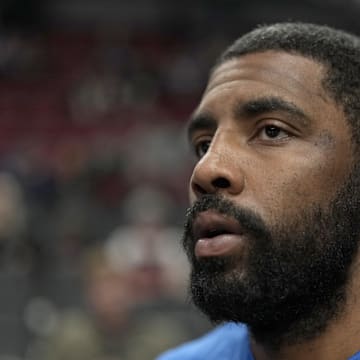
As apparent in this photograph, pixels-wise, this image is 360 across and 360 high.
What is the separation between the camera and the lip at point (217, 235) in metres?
1.61

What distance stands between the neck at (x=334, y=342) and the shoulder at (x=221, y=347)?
0.18m

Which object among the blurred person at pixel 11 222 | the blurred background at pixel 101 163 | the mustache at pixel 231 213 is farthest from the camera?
the blurred person at pixel 11 222

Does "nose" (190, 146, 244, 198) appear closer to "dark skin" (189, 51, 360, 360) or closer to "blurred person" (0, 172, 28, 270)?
"dark skin" (189, 51, 360, 360)

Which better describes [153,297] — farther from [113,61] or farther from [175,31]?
[175,31]

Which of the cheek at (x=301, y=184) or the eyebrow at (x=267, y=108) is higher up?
the eyebrow at (x=267, y=108)

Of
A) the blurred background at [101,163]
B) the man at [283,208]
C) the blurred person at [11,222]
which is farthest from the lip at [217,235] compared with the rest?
the blurred person at [11,222]

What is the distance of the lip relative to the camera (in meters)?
1.61

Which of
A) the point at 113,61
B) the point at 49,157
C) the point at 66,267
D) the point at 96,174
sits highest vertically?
the point at 113,61

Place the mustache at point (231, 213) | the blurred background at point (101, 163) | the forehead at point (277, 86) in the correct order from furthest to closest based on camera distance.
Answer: the blurred background at point (101, 163)
the forehead at point (277, 86)
the mustache at point (231, 213)

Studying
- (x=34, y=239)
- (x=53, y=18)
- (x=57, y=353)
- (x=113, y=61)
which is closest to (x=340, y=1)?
(x=113, y=61)

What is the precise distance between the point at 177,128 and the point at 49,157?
70.7 inches

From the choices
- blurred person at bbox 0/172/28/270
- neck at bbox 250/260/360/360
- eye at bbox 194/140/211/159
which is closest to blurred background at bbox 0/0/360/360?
blurred person at bbox 0/172/28/270

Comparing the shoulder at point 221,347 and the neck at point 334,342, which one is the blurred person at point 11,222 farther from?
the neck at point 334,342

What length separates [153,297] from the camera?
617 centimetres
